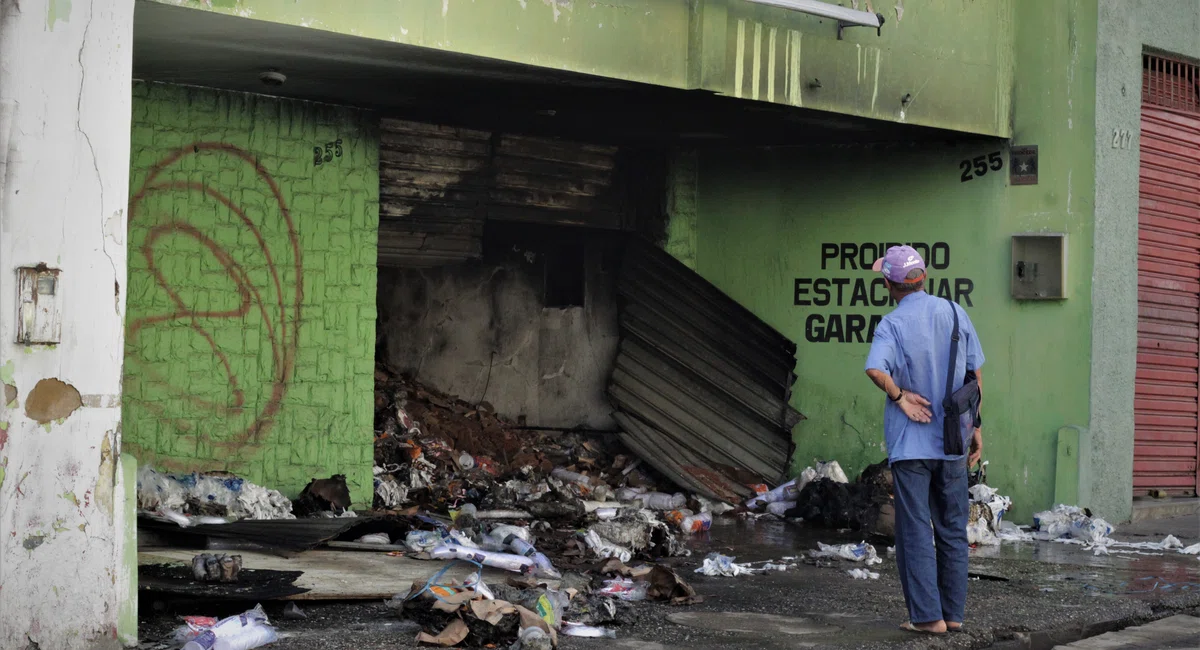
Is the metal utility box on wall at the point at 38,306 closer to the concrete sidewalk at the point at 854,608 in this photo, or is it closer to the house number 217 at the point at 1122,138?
the concrete sidewalk at the point at 854,608

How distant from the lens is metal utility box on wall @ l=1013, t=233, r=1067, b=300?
420 inches

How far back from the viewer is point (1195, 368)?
1173cm

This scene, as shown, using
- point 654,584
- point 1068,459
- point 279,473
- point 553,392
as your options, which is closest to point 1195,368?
point 1068,459

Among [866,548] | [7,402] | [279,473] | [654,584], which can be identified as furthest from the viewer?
[279,473]

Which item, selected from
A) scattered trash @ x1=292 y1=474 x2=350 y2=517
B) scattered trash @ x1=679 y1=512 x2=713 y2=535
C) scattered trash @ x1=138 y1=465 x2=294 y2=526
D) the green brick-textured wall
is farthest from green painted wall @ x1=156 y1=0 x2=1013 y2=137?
scattered trash @ x1=292 y1=474 x2=350 y2=517

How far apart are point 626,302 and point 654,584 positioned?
5757 mm

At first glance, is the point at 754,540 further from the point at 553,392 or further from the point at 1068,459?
the point at 553,392

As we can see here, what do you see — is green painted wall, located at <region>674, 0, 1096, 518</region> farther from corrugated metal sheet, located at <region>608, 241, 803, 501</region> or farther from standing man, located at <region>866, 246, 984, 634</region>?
standing man, located at <region>866, 246, 984, 634</region>

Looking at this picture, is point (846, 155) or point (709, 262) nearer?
point (846, 155)

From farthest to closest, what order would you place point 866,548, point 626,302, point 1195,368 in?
point 626,302 < point 1195,368 < point 866,548

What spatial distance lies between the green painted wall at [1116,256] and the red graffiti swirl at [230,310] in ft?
20.5

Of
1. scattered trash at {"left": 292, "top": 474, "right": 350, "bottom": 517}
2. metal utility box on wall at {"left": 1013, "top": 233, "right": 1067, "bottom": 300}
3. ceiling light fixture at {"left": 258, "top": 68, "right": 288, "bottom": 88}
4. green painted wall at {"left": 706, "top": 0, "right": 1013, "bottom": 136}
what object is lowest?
scattered trash at {"left": 292, "top": 474, "right": 350, "bottom": 517}

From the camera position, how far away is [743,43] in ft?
29.5

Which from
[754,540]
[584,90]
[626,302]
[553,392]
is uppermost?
[584,90]
